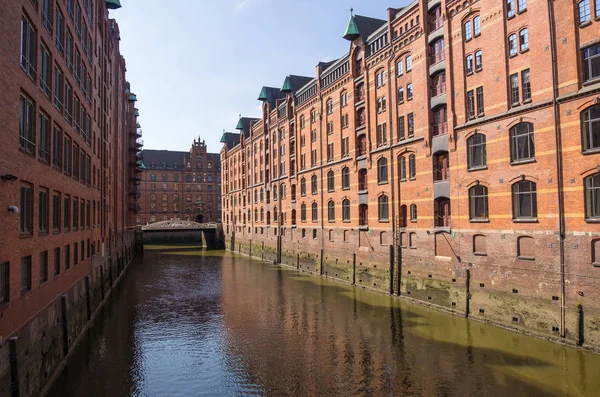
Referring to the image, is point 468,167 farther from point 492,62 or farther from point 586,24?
point 586,24

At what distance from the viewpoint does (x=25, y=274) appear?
A: 1413 centimetres

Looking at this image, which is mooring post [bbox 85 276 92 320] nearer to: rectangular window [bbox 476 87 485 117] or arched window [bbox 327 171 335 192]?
arched window [bbox 327 171 335 192]

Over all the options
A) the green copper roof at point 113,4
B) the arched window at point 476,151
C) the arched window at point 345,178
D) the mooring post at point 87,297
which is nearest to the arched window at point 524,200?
the arched window at point 476,151

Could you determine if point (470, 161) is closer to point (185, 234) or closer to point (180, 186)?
point (185, 234)

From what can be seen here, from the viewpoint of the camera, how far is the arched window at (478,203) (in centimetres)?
2373

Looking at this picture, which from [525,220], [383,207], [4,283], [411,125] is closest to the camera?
[4,283]

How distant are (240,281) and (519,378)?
2840cm

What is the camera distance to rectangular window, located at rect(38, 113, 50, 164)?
1606 cm

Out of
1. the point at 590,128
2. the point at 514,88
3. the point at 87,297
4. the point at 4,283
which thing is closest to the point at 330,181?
the point at 514,88

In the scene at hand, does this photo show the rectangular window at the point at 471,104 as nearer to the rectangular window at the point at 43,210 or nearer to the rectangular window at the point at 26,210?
the rectangular window at the point at 43,210

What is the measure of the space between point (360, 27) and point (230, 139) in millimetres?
50697

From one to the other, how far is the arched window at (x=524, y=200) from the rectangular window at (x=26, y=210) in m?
21.3

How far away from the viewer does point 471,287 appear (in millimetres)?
23766

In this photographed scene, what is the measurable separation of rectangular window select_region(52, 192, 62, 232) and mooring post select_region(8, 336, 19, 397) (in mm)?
6847
